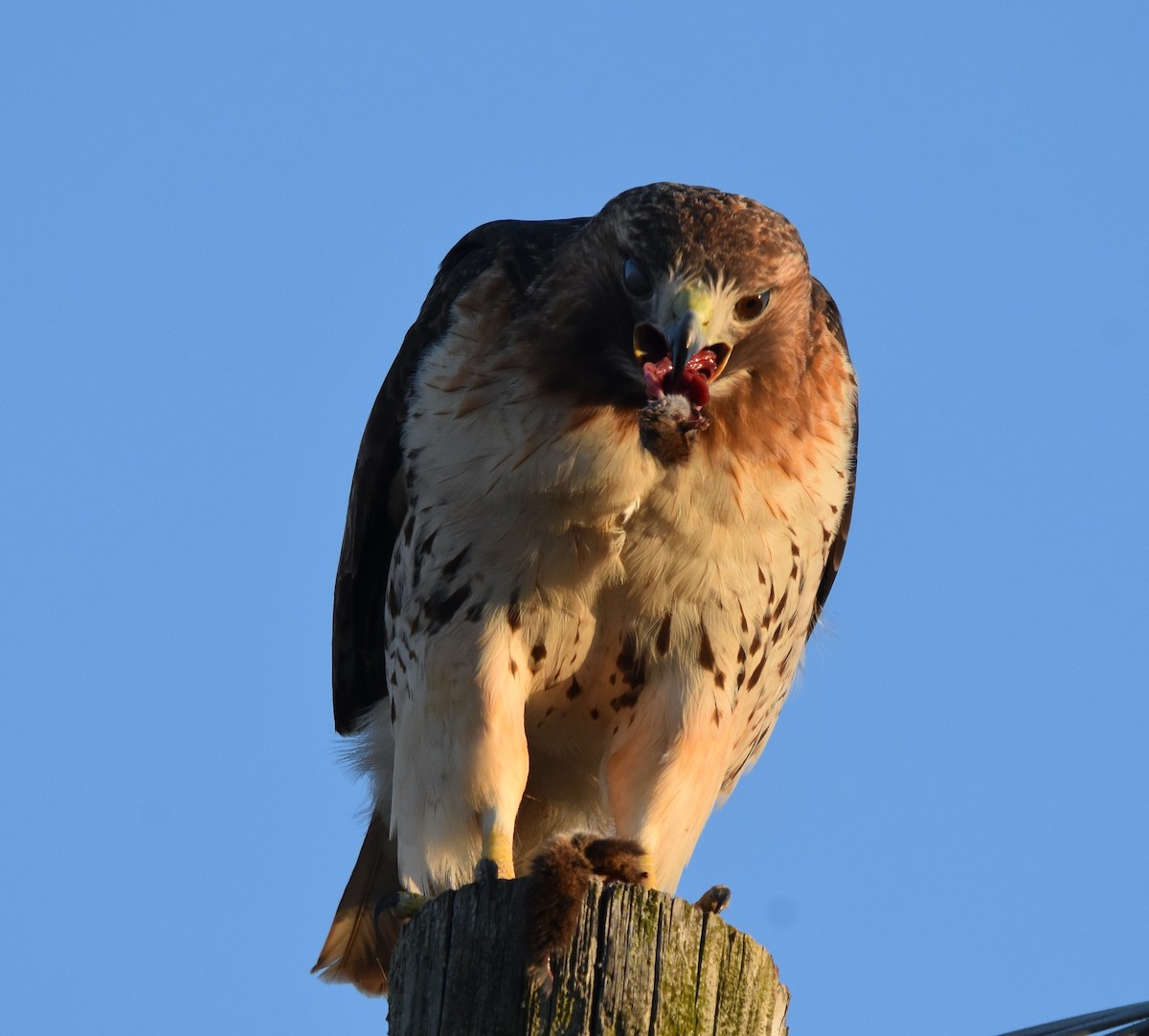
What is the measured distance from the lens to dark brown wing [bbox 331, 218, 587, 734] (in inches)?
244

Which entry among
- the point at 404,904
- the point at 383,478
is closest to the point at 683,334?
the point at 383,478

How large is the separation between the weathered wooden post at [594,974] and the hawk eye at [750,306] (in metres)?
2.35

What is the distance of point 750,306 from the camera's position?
557 cm

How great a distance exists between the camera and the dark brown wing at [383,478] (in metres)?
6.20

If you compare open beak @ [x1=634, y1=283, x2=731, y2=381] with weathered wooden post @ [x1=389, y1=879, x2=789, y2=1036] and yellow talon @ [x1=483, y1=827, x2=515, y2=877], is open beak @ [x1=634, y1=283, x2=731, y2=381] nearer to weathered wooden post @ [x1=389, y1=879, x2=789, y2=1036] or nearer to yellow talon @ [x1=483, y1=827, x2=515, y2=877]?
yellow talon @ [x1=483, y1=827, x2=515, y2=877]

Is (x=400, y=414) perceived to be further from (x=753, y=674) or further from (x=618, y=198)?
(x=753, y=674)

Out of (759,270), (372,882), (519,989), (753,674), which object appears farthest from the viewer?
(372,882)

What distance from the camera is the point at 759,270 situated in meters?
5.54

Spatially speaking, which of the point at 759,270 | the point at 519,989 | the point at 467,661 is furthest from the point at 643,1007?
the point at 759,270

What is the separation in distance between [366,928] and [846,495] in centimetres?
256

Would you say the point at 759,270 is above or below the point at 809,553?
above

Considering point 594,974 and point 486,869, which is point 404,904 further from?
point 594,974

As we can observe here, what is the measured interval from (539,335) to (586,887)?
2426mm

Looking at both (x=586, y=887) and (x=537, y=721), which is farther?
(x=537, y=721)
